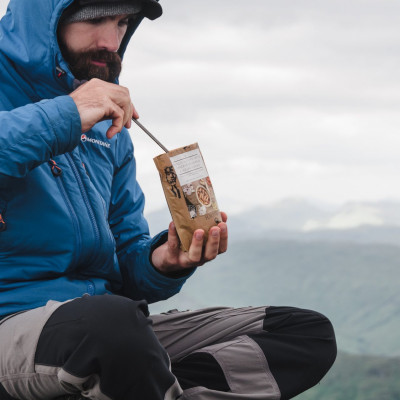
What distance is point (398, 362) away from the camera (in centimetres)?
1132

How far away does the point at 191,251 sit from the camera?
9.24 feet

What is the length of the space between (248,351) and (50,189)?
3.22 feet

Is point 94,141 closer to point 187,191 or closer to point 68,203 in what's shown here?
point 68,203

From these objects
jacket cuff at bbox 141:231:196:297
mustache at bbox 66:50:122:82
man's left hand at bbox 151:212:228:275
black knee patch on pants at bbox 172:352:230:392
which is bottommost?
black knee patch on pants at bbox 172:352:230:392

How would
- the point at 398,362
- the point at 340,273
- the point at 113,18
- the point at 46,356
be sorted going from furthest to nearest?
1. the point at 340,273
2. the point at 398,362
3. the point at 113,18
4. the point at 46,356

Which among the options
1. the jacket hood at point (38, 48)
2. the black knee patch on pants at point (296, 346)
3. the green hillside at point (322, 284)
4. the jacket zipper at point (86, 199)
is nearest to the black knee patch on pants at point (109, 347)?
the jacket zipper at point (86, 199)

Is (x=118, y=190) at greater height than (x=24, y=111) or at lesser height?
lesser

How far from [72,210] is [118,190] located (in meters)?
0.60

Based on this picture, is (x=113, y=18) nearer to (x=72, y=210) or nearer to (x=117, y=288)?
(x=72, y=210)

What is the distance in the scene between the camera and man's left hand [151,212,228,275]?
2.79 metres

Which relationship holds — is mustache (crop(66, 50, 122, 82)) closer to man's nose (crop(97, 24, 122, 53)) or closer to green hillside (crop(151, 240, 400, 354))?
man's nose (crop(97, 24, 122, 53))

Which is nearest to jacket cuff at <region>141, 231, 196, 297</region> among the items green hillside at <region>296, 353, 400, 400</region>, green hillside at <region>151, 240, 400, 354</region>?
green hillside at <region>296, 353, 400, 400</region>

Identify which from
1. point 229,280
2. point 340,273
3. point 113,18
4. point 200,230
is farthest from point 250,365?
point 229,280

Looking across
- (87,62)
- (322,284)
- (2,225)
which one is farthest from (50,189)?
(322,284)
